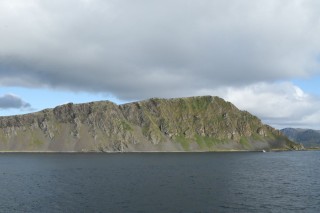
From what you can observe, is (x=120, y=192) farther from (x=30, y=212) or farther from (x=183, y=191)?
(x=30, y=212)

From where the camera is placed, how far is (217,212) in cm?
7844

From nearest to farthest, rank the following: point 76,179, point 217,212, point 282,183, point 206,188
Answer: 1. point 217,212
2. point 206,188
3. point 282,183
4. point 76,179

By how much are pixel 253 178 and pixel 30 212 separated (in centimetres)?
8849

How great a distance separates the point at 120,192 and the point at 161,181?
89.6 ft

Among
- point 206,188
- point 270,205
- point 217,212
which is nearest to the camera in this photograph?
point 217,212

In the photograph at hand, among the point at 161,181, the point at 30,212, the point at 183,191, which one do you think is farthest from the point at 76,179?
the point at 30,212

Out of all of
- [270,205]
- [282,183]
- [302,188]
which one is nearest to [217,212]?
[270,205]

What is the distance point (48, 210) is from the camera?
8088 centimetres

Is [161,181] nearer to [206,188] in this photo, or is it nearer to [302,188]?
[206,188]

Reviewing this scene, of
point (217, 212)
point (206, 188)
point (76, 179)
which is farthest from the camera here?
point (76, 179)

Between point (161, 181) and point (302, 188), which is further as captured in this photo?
point (161, 181)

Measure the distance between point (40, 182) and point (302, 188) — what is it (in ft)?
284

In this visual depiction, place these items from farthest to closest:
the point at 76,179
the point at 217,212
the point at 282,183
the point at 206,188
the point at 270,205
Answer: the point at 76,179 → the point at 282,183 → the point at 206,188 → the point at 270,205 → the point at 217,212

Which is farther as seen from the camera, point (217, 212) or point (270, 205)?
point (270, 205)
